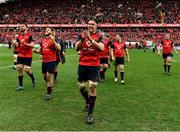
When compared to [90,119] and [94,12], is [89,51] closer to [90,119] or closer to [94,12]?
[90,119]

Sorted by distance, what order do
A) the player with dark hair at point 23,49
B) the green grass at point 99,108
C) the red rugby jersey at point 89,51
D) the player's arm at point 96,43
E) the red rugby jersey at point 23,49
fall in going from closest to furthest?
the green grass at point 99,108
the player's arm at point 96,43
the red rugby jersey at point 89,51
the player with dark hair at point 23,49
the red rugby jersey at point 23,49

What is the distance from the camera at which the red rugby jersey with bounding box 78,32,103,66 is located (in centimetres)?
953

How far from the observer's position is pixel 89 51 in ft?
31.8

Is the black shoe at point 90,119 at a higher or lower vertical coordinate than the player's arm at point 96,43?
lower

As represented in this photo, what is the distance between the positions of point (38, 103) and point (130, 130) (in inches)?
150

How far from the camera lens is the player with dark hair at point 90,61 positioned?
942 cm

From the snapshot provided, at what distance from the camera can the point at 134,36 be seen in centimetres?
6400

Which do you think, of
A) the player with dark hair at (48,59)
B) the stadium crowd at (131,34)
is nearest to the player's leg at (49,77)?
the player with dark hair at (48,59)

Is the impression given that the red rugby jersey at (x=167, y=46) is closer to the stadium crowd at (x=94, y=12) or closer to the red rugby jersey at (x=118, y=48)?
the red rugby jersey at (x=118, y=48)

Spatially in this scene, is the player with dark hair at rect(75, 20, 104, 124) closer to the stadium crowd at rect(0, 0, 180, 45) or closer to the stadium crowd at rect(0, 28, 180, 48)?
the stadium crowd at rect(0, 28, 180, 48)

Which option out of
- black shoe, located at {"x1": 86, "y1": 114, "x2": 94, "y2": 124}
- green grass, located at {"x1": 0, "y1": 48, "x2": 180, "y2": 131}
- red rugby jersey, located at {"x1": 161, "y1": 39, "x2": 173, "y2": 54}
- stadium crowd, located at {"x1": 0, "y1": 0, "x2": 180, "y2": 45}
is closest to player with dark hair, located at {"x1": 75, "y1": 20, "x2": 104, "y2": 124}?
black shoe, located at {"x1": 86, "y1": 114, "x2": 94, "y2": 124}

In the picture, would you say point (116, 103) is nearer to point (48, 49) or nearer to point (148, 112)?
point (148, 112)

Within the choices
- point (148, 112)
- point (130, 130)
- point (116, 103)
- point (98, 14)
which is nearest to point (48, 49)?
point (116, 103)

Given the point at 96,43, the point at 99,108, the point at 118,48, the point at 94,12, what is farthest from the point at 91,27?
the point at 94,12
